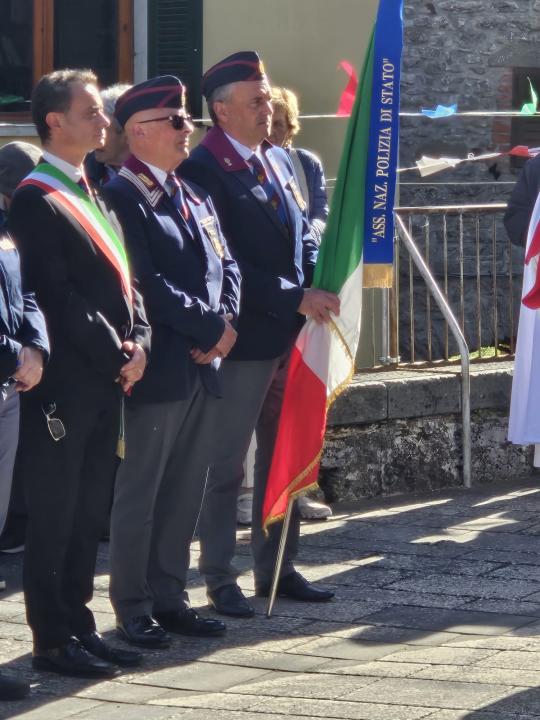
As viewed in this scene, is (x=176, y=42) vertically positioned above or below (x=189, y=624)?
above

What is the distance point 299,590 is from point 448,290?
359cm

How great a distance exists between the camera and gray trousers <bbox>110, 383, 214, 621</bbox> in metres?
5.47

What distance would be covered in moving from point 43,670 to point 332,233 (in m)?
1.95

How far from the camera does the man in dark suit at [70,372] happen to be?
502 cm

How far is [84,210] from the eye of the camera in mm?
5109

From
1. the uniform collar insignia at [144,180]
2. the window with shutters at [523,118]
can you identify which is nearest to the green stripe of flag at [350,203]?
the uniform collar insignia at [144,180]

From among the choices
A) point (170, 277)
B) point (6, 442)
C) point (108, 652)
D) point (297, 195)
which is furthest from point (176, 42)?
point (108, 652)

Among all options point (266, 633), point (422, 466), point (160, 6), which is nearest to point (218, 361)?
point (266, 633)

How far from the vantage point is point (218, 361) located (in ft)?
18.7

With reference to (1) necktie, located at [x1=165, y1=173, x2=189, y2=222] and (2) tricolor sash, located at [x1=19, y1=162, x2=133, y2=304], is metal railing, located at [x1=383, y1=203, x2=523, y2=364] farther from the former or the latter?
(2) tricolor sash, located at [x1=19, y1=162, x2=133, y2=304]

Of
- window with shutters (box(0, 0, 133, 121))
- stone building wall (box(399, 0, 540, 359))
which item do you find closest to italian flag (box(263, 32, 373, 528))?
window with shutters (box(0, 0, 133, 121))

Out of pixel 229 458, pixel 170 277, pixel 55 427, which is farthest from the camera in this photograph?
pixel 229 458

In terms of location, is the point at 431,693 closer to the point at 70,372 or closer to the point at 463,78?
the point at 70,372

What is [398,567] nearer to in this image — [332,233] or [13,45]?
[332,233]
